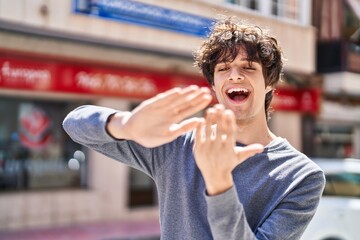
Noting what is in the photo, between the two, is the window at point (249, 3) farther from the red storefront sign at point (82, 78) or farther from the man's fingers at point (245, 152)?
the man's fingers at point (245, 152)

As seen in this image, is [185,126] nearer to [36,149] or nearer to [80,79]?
[80,79]

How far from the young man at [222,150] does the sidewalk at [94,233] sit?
297 inches

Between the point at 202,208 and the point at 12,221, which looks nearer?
the point at 202,208

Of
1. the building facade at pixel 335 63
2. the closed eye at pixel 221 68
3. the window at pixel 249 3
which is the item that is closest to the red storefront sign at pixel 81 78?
the window at pixel 249 3

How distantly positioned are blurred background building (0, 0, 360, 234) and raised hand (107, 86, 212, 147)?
665cm

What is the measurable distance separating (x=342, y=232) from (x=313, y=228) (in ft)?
1.56

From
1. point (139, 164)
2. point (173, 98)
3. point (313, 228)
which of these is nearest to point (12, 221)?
point (313, 228)

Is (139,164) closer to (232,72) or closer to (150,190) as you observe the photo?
(232,72)

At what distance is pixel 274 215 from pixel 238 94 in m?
0.41

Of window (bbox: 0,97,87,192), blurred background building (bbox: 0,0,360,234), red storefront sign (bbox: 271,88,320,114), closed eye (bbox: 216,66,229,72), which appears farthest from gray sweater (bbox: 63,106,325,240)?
red storefront sign (bbox: 271,88,320,114)

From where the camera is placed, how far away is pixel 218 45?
1811 millimetres

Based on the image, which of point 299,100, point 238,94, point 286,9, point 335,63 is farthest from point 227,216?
point 335,63

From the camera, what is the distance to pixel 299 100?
14.4m

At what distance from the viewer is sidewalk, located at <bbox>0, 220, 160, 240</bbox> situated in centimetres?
899
